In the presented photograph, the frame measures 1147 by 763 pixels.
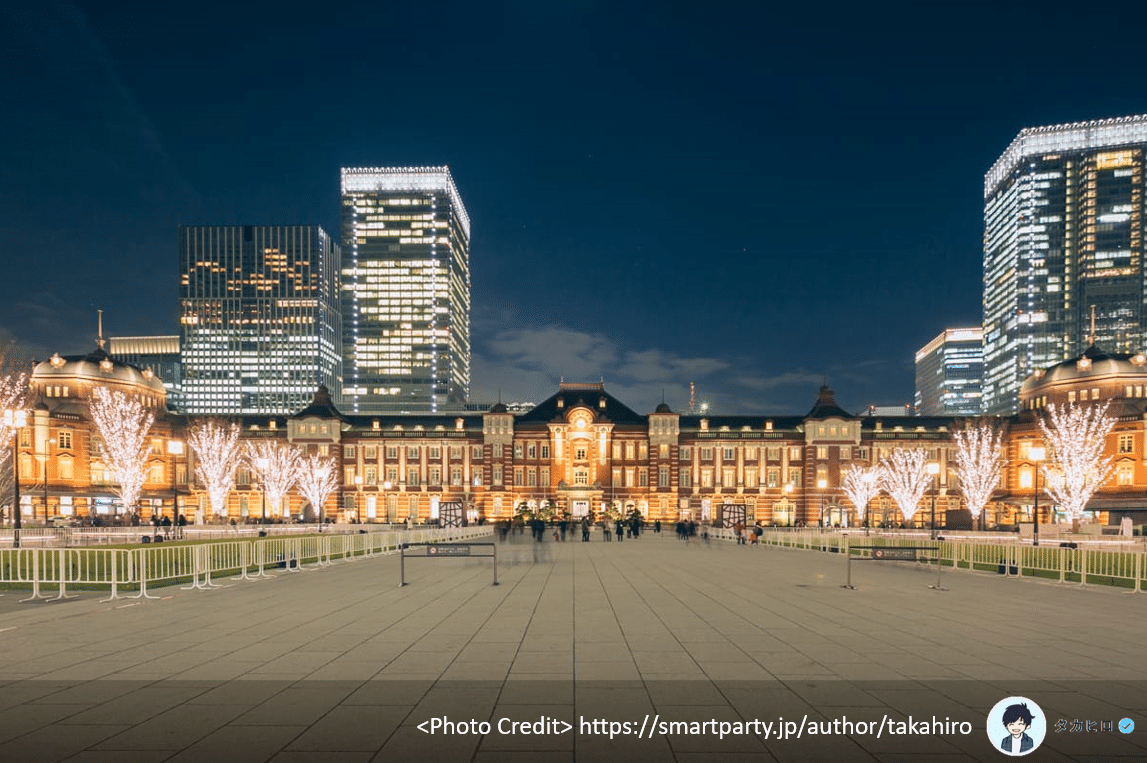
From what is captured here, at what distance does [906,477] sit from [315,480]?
65.9 metres

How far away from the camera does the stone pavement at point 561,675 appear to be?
24.4 ft

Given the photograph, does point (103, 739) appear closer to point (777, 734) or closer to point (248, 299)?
point (777, 734)

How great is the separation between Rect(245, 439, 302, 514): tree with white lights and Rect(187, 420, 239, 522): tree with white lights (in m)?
2.54

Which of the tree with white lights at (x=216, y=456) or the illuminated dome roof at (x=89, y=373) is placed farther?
the illuminated dome roof at (x=89, y=373)

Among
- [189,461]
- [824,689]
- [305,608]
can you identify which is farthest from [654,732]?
[189,461]

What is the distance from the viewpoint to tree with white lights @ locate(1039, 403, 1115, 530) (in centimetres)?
5600

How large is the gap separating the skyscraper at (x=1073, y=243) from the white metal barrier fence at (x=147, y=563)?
20135 centimetres

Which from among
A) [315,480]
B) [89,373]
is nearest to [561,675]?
[315,480]

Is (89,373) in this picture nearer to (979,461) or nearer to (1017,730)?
(1017,730)

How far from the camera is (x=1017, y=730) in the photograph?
7598 millimetres

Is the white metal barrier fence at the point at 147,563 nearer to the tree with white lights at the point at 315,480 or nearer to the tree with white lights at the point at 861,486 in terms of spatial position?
the tree with white lights at the point at 315,480

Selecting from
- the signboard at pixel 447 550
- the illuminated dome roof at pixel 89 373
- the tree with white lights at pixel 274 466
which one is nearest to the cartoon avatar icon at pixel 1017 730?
the signboard at pixel 447 550

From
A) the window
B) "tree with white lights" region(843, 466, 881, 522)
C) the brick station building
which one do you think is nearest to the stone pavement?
"tree with white lights" region(843, 466, 881, 522)

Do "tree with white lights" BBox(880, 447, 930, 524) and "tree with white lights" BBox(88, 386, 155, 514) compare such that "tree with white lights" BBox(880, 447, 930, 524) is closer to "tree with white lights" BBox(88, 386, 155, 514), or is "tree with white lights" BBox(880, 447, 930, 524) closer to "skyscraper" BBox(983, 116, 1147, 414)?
"tree with white lights" BBox(88, 386, 155, 514)
